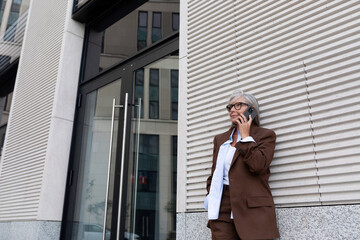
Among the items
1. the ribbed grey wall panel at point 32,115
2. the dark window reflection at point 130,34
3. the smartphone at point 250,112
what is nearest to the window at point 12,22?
the ribbed grey wall panel at point 32,115

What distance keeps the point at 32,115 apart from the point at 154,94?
3006 mm

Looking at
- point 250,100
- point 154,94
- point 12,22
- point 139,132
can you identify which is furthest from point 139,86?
point 12,22

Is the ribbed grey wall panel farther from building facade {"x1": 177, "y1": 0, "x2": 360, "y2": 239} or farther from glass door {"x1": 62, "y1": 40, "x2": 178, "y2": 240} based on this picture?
building facade {"x1": 177, "y1": 0, "x2": 360, "y2": 239}

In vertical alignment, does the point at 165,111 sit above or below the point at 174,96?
below

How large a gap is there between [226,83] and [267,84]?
0.49 meters

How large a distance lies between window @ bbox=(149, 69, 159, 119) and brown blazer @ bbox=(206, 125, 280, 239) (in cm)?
231

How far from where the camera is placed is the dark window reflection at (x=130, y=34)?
5324mm

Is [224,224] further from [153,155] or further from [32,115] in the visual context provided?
[32,115]

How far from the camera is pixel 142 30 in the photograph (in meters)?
5.67

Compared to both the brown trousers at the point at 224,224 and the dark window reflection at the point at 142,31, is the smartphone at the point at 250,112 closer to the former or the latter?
the brown trousers at the point at 224,224

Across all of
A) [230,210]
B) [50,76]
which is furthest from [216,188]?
[50,76]

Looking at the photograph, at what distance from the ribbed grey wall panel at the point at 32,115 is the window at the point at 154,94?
2136 millimetres

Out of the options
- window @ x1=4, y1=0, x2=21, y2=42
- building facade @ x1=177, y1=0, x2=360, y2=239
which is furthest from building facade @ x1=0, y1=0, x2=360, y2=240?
window @ x1=4, y1=0, x2=21, y2=42

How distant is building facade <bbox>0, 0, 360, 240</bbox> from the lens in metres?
2.71
